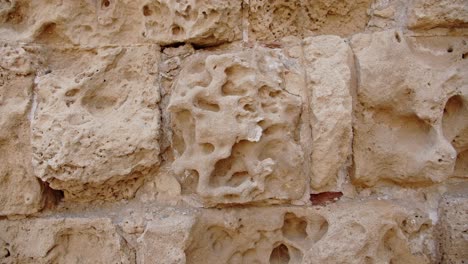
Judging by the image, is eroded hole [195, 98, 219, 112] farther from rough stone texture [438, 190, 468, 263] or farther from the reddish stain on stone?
rough stone texture [438, 190, 468, 263]

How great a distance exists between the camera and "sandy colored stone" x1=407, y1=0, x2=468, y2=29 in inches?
46.2

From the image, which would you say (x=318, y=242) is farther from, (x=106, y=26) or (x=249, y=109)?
(x=106, y=26)

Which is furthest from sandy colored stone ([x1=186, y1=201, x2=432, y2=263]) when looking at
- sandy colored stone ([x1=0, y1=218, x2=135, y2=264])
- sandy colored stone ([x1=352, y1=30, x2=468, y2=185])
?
sandy colored stone ([x1=0, y1=218, x2=135, y2=264])

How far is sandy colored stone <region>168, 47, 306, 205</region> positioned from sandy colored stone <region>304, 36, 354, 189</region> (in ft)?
0.17

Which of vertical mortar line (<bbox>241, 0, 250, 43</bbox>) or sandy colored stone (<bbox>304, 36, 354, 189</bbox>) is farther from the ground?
vertical mortar line (<bbox>241, 0, 250, 43</bbox>)

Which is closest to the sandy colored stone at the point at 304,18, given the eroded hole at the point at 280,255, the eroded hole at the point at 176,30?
the eroded hole at the point at 176,30

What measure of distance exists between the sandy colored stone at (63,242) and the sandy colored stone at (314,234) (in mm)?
247

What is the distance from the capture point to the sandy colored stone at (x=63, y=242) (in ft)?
3.97

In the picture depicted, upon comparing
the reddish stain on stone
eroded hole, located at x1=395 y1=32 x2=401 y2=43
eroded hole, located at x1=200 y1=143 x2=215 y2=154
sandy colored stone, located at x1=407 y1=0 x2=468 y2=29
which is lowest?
the reddish stain on stone

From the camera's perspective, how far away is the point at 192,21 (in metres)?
1.18

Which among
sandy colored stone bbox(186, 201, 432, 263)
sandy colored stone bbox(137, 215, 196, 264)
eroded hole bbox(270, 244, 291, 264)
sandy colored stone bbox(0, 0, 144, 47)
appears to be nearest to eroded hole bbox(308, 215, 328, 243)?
sandy colored stone bbox(186, 201, 432, 263)

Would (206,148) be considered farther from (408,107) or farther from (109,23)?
(408,107)

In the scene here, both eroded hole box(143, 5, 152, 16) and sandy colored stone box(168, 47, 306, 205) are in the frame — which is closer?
sandy colored stone box(168, 47, 306, 205)

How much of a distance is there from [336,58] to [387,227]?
52cm
